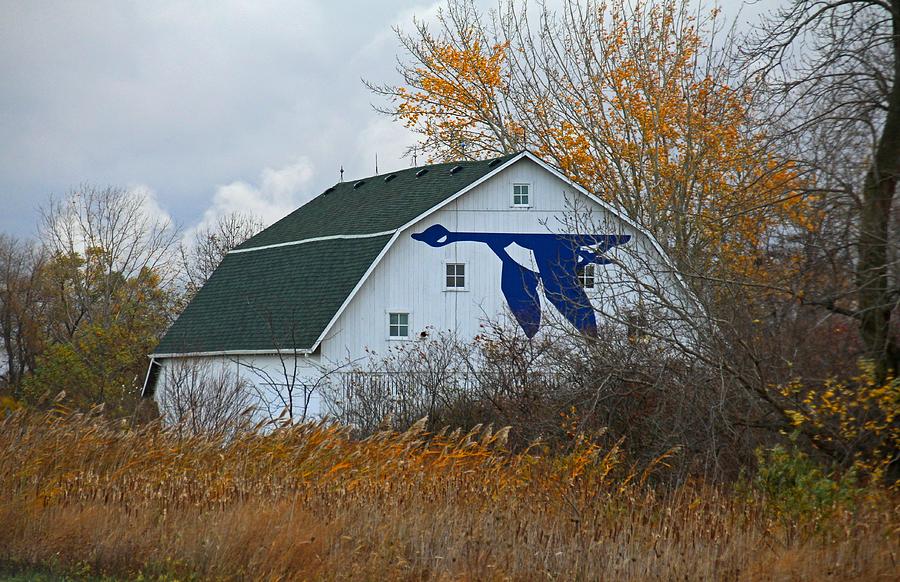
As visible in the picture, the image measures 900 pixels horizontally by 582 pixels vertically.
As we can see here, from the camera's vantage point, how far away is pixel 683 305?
13781 millimetres

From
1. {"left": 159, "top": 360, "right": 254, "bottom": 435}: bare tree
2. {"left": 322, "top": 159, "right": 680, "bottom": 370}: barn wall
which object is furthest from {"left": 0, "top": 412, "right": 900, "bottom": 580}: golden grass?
{"left": 322, "top": 159, "right": 680, "bottom": 370}: barn wall

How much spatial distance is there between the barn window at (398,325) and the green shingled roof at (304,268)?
1428mm

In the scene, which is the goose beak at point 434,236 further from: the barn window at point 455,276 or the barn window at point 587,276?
the barn window at point 587,276

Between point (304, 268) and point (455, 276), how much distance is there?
12.6ft

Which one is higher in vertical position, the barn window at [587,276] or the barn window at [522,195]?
the barn window at [522,195]

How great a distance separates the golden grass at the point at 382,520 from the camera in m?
8.98

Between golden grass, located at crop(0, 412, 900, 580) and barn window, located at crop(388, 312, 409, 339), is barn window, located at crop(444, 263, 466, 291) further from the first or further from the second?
golden grass, located at crop(0, 412, 900, 580)

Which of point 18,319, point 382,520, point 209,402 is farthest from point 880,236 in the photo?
point 18,319

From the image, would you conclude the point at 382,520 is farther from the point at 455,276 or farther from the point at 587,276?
the point at 455,276

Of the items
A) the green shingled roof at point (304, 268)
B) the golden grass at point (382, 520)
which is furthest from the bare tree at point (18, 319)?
the golden grass at point (382, 520)

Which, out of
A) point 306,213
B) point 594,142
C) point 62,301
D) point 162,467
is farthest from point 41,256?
point 162,467

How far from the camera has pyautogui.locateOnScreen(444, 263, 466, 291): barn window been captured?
27.2 m

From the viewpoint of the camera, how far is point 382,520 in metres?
9.98

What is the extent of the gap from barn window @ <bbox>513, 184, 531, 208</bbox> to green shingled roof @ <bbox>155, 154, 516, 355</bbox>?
0.78 m
